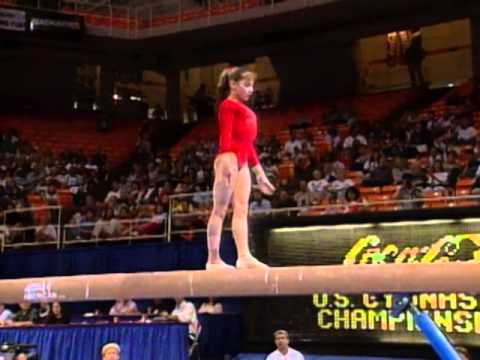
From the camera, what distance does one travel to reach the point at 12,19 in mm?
19141

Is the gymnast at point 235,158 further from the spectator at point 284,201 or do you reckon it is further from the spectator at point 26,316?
the spectator at point 284,201

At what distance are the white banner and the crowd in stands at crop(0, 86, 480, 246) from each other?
2.71 m

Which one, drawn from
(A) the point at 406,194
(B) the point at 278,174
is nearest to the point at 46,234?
(B) the point at 278,174

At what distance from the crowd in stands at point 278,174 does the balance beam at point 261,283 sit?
6.58m

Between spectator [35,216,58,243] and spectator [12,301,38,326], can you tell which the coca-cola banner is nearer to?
spectator [12,301,38,326]

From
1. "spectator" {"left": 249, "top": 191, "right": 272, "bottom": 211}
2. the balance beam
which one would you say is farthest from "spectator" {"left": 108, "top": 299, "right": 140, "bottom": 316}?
the balance beam

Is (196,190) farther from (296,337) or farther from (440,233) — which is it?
(440,233)

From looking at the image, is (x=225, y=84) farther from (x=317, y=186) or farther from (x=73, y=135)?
(x=73, y=135)

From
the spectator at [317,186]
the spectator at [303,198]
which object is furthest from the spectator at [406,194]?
the spectator at [303,198]

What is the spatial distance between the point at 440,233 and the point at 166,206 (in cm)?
557

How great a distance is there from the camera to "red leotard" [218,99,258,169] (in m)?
5.54

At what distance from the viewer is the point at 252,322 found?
43.3ft

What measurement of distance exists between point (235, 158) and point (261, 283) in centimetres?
84

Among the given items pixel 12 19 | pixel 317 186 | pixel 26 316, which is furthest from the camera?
pixel 12 19
